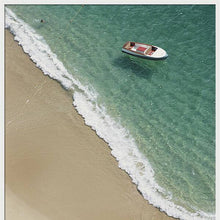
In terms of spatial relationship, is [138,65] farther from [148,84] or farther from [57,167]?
[57,167]

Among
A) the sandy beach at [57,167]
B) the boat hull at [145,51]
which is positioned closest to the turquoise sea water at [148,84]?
the boat hull at [145,51]

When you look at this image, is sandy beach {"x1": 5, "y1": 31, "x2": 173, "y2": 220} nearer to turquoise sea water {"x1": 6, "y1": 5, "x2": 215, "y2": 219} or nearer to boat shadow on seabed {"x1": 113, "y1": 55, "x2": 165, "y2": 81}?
turquoise sea water {"x1": 6, "y1": 5, "x2": 215, "y2": 219}

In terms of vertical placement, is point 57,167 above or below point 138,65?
below

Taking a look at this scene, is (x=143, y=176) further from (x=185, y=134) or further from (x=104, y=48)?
(x=104, y=48)

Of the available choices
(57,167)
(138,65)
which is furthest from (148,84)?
(57,167)

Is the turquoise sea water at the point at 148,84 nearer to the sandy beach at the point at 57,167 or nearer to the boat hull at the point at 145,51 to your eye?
the boat hull at the point at 145,51

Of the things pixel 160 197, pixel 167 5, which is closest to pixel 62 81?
pixel 160 197
